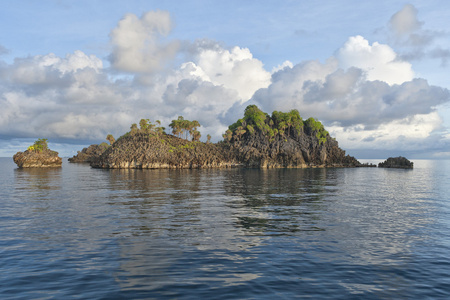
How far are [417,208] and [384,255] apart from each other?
22484mm

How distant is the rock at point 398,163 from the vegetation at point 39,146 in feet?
709

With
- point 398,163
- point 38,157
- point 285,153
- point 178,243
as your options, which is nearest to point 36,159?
point 38,157

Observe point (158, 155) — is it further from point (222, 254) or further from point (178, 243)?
point (222, 254)

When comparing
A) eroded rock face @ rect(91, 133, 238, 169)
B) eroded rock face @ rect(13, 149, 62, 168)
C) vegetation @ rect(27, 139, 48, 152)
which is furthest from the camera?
vegetation @ rect(27, 139, 48, 152)

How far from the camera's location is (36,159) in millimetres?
153750

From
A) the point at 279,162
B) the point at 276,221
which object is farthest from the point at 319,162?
the point at 276,221

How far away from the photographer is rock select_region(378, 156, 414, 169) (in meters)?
178

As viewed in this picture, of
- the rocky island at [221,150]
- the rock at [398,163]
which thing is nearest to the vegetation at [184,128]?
the rocky island at [221,150]

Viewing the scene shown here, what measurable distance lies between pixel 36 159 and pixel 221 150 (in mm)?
103592

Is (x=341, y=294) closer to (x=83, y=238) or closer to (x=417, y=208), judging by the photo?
(x=83, y=238)

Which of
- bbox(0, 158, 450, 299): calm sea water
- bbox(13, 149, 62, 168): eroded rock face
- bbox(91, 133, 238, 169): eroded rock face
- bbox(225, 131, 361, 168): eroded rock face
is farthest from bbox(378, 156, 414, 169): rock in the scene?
bbox(13, 149, 62, 168): eroded rock face

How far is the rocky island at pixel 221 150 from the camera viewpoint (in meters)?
148

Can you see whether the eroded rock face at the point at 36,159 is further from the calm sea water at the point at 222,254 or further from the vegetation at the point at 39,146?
the calm sea water at the point at 222,254

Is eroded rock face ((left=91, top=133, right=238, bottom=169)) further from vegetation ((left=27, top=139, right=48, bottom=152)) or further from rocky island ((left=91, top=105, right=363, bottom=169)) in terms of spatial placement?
vegetation ((left=27, top=139, right=48, bottom=152))
